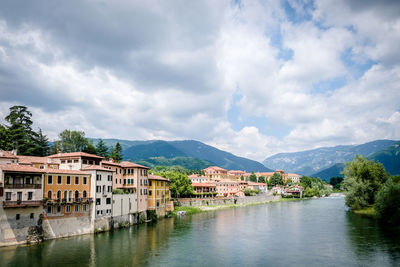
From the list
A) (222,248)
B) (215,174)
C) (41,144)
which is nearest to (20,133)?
(41,144)

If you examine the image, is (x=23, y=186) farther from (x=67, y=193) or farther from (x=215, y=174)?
(x=215, y=174)

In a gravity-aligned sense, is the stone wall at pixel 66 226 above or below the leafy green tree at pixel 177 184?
below

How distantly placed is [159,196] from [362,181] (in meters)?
51.7

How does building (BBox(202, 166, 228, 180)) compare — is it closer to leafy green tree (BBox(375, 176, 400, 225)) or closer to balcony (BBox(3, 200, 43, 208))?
leafy green tree (BBox(375, 176, 400, 225))

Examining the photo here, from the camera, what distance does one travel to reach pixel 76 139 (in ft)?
316

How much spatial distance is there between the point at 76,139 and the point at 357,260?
86.0 meters

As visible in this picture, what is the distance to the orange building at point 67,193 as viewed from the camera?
4531cm

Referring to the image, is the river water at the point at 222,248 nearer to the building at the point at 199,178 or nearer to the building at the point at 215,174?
the building at the point at 199,178

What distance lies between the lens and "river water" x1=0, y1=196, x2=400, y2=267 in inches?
1358

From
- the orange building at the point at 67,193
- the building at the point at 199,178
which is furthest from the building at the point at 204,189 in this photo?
the orange building at the point at 67,193

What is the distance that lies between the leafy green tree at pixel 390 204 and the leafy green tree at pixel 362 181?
16.5 meters

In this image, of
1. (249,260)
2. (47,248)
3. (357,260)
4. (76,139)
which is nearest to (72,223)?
(47,248)

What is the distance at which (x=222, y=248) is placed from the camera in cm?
4175

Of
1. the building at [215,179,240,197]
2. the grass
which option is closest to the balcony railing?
the grass
